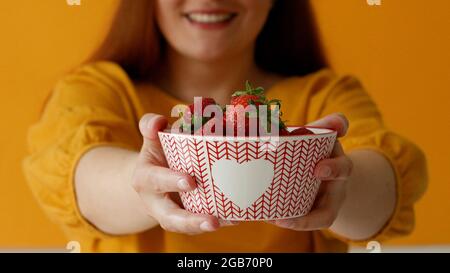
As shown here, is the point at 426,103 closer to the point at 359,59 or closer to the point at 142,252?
the point at 359,59

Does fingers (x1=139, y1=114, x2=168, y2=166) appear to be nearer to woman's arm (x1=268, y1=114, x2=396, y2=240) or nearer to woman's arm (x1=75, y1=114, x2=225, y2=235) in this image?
woman's arm (x1=75, y1=114, x2=225, y2=235)

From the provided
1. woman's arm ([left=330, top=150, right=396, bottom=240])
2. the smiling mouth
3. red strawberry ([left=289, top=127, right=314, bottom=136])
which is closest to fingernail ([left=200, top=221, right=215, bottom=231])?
red strawberry ([left=289, top=127, right=314, bottom=136])

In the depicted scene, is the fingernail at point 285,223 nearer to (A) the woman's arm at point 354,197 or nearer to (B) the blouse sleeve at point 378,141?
(A) the woman's arm at point 354,197

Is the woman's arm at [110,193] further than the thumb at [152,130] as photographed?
Yes

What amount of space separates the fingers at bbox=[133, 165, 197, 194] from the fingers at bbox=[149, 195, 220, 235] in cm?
2

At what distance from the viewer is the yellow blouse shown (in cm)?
82

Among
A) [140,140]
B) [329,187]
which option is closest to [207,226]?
[329,187]

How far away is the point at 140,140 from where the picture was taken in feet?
2.94

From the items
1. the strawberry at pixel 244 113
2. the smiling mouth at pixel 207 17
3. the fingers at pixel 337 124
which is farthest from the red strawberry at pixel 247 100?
the smiling mouth at pixel 207 17

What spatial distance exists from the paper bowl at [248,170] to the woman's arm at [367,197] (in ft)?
0.61

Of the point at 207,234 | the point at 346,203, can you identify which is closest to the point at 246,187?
the point at 346,203

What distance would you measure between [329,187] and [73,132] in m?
0.35

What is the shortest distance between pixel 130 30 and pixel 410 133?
453 mm

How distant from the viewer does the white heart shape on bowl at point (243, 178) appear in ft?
1.75
